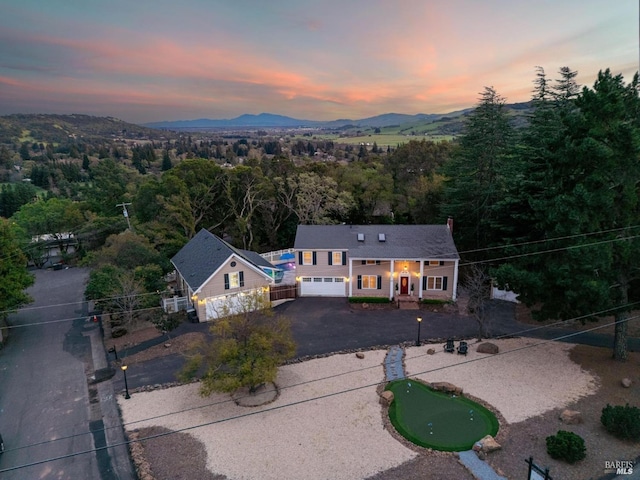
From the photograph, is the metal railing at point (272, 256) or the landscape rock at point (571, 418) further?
the metal railing at point (272, 256)

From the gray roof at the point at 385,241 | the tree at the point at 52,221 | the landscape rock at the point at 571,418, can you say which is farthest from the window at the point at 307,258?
the tree at the point at 52,221

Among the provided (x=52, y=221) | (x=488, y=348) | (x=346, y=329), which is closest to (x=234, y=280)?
(x=346, y=329)

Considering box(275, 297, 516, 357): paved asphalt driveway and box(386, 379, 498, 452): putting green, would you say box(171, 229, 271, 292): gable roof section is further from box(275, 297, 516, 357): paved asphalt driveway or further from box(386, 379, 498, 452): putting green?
box(386, 379, 498, 452): putting green

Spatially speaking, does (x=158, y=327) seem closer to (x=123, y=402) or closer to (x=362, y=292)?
(x=123, y=402)

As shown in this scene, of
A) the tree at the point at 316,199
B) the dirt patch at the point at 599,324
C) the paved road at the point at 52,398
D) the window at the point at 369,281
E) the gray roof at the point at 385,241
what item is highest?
the tree at the point at 316,199

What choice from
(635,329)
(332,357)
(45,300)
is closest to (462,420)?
(332,357)

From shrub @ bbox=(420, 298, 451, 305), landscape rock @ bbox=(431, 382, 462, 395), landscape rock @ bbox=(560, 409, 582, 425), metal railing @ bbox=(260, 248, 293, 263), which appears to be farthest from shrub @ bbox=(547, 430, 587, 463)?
metal railing @ bbox=(260, 248, 293, 263)

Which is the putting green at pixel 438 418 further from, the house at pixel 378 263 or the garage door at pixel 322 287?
the garage door at pixel 322 287
